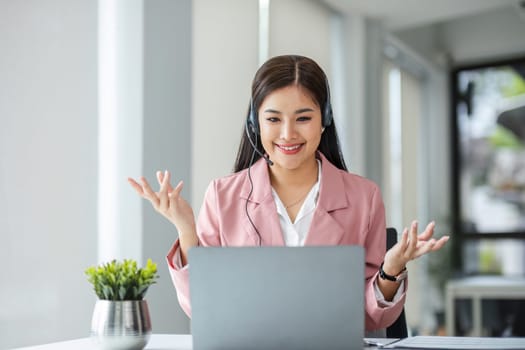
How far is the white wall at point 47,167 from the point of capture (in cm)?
258

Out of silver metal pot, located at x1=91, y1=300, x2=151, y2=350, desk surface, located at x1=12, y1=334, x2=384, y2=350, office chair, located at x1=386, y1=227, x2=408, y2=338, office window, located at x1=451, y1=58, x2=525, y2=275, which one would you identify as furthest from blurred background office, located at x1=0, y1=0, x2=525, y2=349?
office window, located at x1=451, y1=58, x2=525, y2=275

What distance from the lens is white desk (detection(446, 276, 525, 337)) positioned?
17.3 feet

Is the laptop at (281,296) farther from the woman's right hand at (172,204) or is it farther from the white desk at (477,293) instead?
the white desk at (477,293)

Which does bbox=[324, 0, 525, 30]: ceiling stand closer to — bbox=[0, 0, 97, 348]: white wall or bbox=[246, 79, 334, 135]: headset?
bbox=[0, 0, 97, 348]: white wall

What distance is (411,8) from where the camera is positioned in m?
5.27

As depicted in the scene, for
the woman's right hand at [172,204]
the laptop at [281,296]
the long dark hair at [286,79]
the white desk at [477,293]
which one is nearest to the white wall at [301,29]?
the white desk at [477,293]

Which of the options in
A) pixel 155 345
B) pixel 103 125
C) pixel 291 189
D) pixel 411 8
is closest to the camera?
pixel 155 345

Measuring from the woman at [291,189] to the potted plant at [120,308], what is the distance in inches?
10.9

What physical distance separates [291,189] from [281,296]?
26.9 inches

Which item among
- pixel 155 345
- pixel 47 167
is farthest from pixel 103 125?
pixel 155 345

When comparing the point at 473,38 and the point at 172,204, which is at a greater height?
the point at 473,38

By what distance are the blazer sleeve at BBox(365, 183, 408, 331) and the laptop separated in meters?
0.40

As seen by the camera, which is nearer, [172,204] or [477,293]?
[172,204]

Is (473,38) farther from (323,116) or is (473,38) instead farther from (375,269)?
(375,269)
